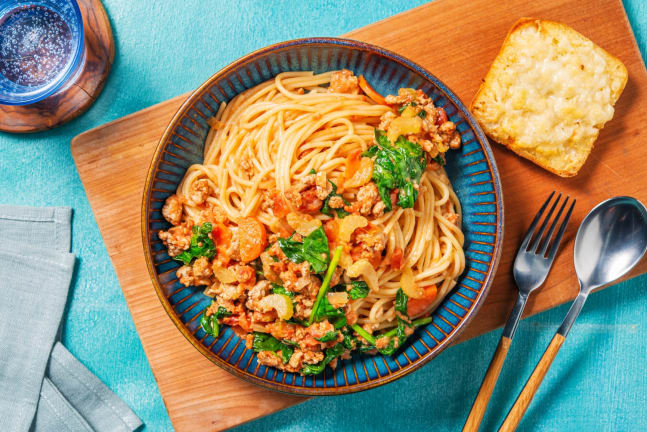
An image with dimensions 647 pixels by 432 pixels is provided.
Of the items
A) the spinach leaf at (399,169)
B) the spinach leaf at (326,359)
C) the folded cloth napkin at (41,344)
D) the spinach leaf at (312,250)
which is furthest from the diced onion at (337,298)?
the folded cloth napkin at (41,344)

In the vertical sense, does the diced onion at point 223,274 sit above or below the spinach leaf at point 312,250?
→ below

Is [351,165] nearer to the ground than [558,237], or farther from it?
farther from it

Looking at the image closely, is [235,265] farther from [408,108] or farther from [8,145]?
[8,145]

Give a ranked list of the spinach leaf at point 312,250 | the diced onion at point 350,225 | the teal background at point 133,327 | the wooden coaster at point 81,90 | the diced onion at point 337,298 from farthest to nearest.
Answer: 1. the teal background at point 133,327
2. the wooden coaster at point 81,90
3. the diced onion at point 337,298
4. the diced onion at point 350,225
5. the spinach leaf at point 312,250

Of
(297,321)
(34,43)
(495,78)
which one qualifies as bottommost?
(297,321)

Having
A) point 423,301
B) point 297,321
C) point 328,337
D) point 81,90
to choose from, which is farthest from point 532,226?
point 81,90

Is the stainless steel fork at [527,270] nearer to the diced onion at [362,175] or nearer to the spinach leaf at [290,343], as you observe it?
the diced onion at [362,175]

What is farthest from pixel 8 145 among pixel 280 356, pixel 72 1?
pixel 280 356

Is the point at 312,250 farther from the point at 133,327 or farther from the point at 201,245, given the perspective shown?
the point at 133,327
